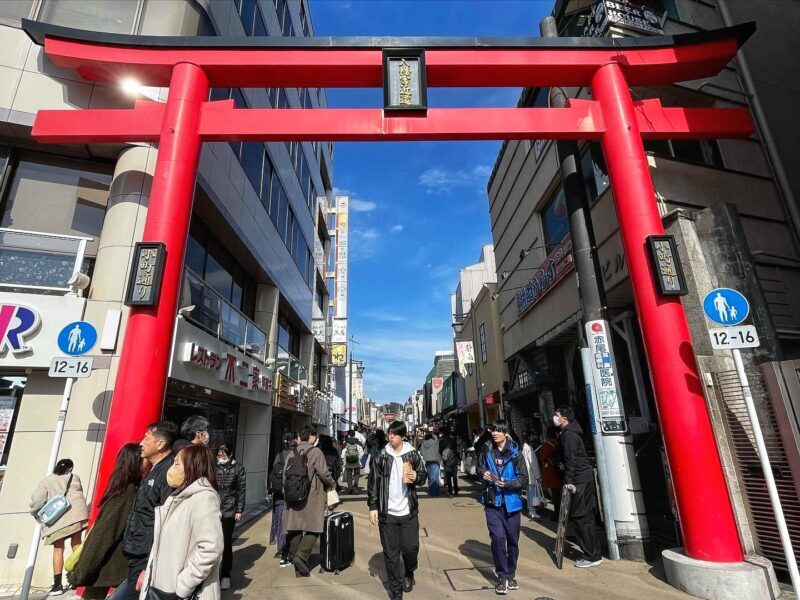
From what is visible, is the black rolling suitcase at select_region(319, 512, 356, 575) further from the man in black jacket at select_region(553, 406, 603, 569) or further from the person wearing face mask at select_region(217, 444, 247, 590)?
the man in black jacket at select_region(553, 406, 603, 569)

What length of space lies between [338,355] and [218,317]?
16614 millimetres

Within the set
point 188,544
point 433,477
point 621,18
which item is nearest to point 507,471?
point 188,544

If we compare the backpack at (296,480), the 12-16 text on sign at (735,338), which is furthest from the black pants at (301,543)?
the 12-16 text on sign at (735,338)

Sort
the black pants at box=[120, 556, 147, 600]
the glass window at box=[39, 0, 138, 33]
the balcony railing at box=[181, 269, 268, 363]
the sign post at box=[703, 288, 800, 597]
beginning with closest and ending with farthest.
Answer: the black pants at box=[120, 556, 147, 600], the sign post at box=[703, 288, 800, 597], the glass window at box=[39, 0, 138, 33], the balcony railing at box=[181, 269, 268, 363]

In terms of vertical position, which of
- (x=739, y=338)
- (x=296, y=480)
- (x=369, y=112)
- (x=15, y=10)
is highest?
(x=15, y=10)

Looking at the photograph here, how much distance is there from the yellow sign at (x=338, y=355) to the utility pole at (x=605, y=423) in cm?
1957

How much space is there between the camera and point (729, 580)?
4.25 metres

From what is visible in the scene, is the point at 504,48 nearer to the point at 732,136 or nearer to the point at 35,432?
the point at 732,136

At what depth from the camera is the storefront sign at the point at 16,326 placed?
5.51 m

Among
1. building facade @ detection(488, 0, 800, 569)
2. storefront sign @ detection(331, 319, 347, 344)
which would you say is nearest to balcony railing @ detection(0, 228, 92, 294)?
building facade @ detection(488, 0, 800, 569)

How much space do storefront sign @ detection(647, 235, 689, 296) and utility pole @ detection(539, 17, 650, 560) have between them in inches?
48.9

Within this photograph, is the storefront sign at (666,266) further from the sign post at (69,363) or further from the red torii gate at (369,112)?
the sign post at (69,363)

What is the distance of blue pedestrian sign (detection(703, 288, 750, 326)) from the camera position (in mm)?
4359

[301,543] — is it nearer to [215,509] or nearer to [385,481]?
[385,481]
